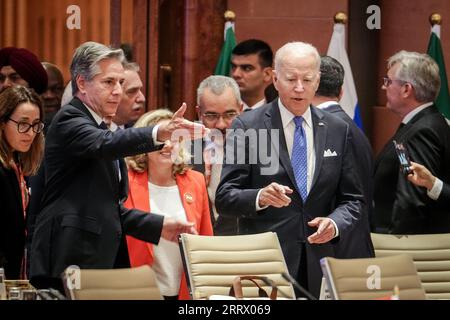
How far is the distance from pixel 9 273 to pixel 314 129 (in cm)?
170

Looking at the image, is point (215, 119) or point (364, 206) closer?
point (364, 206)

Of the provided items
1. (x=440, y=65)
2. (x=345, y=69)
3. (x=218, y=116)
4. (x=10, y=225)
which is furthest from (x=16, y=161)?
(x=440, y=65)

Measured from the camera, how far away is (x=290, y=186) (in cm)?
543

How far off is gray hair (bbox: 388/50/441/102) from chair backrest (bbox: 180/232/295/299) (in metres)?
1.79

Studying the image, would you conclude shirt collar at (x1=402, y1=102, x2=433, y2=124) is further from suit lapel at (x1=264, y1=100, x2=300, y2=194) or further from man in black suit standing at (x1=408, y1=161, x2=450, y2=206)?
suit lapel at (x1=264, y1=100, x2=300, y2=194)

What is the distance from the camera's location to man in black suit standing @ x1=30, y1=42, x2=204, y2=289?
4969mm

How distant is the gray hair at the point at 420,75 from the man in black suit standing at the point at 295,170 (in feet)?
3.76

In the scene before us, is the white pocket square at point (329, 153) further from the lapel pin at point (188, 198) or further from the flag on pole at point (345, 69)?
the flag on pole at point (345, 69)

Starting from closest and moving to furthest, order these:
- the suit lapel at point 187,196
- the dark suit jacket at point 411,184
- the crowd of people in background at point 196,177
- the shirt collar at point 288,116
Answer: the crowd of people in background at point 196,177
the shirt collar at point 288,116
the suit lapel at point 187,196
the dark suit jacket at point 411,184

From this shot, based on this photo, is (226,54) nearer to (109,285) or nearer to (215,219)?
(215,219)

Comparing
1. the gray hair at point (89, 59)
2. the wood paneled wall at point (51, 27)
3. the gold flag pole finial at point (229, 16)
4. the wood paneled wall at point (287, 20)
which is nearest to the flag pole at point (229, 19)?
the gold flag pole finial at point (229, 16)

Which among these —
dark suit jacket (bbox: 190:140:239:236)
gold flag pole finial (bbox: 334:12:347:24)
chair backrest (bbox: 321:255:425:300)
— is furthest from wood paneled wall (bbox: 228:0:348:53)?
chair backrest (bbox: 321:255:425:300)

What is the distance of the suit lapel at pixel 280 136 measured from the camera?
5.43 meters

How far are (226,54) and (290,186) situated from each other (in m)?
2.78
